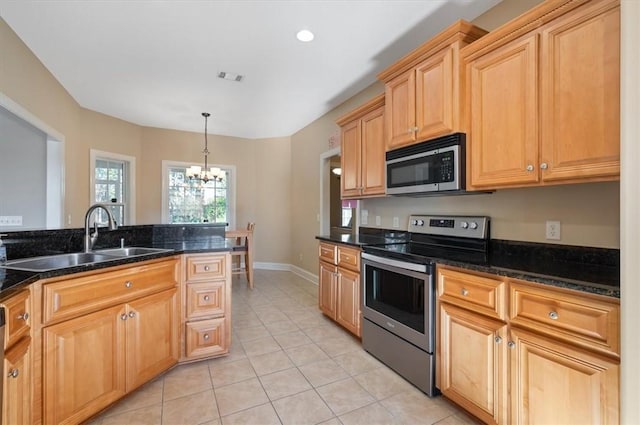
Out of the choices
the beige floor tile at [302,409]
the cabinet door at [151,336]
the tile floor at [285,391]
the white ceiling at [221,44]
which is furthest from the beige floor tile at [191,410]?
the white ceiling at [221,44]

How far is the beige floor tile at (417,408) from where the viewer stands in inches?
69.1

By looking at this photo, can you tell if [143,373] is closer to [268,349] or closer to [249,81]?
[268,349]

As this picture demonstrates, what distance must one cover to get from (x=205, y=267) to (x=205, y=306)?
31 centimetres

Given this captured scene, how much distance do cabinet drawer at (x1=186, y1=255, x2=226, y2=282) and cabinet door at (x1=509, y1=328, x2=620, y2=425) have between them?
200 centimetres

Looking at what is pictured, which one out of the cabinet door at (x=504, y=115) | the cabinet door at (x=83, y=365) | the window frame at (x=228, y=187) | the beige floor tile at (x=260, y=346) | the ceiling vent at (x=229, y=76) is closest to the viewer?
the cabinet door at (x=83, y=365)

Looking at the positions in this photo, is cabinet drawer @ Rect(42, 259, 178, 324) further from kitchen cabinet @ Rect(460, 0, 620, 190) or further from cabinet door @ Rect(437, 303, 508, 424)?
kitchen cabinet @ Rect(460, 0, 620, 190)

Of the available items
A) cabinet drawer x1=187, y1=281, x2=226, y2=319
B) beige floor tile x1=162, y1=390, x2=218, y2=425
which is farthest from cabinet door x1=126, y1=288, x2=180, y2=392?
beige floor tile x1=162, y1=390, x2=218, y2=425

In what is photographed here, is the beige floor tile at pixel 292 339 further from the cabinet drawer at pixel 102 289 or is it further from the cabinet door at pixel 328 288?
the cabinet drawer at pixel 102 289

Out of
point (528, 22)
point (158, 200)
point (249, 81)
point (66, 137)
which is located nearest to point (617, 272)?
point (528, 22)

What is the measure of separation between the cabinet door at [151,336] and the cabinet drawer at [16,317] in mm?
530

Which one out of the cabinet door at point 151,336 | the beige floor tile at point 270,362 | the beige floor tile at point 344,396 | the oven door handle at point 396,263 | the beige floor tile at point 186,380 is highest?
the oven door handle at point 396,263

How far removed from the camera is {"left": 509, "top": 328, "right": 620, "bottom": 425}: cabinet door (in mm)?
1166

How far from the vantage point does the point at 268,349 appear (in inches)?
104

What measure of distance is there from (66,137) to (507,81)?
4.78 metres
